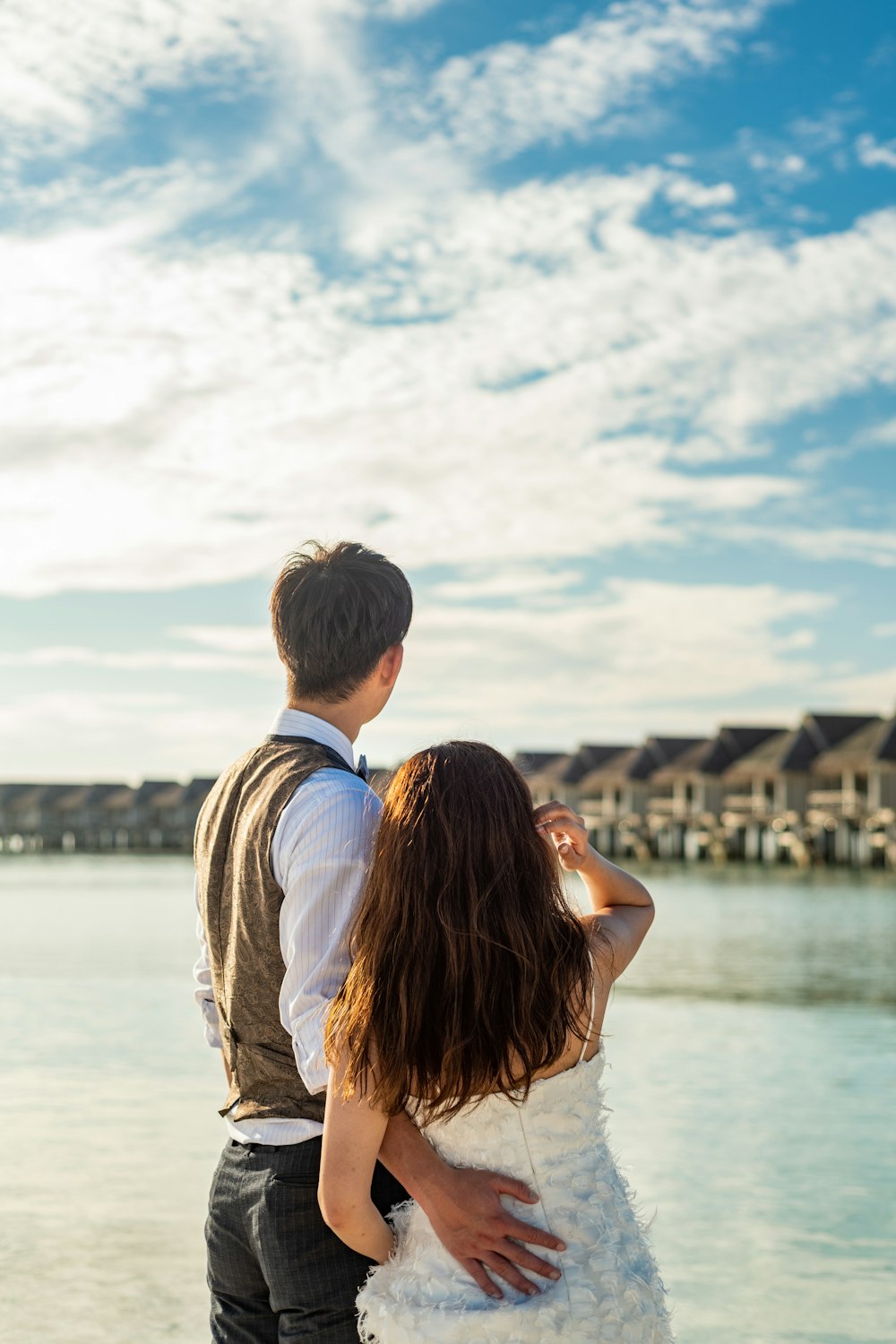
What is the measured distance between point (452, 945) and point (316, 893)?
0.85 ft

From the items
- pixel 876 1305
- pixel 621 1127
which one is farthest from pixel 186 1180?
pixel 876 1305

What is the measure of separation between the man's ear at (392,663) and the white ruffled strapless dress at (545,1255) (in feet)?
2.52

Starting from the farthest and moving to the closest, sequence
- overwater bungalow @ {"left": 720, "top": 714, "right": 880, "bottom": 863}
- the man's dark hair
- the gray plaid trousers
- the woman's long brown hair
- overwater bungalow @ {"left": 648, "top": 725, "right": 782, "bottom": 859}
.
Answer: overwater bungalow @ {"left": 648, "top": 725, "right": 782, "bottom": 859}
overwater bungalow @ {"left": 720, "top": 714, "right": 880, "bottom": 863}
the man's dark hair
the gray plaid trousers
the woman's long brown hair

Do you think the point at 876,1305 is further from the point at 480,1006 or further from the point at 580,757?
the point at 580,757

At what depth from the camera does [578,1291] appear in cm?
224

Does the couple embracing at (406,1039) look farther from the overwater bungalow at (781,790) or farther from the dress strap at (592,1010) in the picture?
the overwater bungalow at (781,790)

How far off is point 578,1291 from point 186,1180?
6.62m

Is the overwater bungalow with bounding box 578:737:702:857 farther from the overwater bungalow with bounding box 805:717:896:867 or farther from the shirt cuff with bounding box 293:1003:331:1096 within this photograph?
the shirt cuff with bounding box 293:1003:331:1096

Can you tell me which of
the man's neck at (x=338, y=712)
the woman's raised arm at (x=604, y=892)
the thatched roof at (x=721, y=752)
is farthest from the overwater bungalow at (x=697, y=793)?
the man's neck at (x=338, y=712)

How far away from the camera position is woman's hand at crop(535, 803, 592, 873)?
2316mm

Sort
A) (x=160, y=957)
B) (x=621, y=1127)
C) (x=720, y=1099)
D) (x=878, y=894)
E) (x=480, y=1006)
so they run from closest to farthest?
(x=480, y=1006) < (x=621, y=1127) < (x=720, y=1099) < (x=160, y=957) < (x=878, y=894)

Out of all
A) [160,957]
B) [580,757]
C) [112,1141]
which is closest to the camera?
[112,1141]

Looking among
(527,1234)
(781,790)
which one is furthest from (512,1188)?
(781,790)

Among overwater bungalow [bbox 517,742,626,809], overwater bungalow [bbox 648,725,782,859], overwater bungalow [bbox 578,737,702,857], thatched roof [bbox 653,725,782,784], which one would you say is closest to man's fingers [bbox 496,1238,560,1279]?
overwater bungalow [bbox 648,725,782,859]
